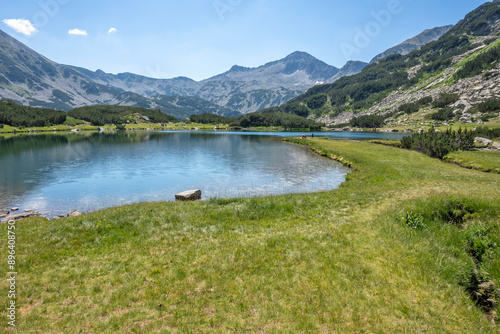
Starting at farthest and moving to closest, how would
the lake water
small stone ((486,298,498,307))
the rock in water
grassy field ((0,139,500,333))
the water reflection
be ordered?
the water reflection
the lake water
the rock in water
small stone ((486,298,498,307))
grassy field ((0,139,500,333))

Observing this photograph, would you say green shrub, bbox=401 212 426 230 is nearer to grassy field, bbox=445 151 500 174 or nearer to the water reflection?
the water reflection

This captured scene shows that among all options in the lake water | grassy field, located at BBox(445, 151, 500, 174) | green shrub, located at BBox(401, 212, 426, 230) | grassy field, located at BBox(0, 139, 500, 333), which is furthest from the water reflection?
grassy field, located at BBox(445, 151, 500, 174)

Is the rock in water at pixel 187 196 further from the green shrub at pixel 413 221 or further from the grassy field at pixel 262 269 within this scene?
the green shrub at pixel 413 221

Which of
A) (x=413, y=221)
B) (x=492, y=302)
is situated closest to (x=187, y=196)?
(x=413, y=221)

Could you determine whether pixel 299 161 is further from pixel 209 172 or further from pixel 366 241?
pixel 366 241

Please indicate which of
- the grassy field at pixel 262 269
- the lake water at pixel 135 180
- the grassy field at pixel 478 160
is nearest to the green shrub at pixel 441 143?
the grassy field at pixel 478 160

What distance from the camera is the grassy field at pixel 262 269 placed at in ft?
32.2

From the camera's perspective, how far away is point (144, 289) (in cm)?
1168

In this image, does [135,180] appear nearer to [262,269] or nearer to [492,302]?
[262,269]

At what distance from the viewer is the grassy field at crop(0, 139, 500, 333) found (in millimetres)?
9829

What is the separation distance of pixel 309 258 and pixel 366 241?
501 cm

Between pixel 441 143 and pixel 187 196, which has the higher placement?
pixel 441 143

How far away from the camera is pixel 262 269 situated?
43.8 feet

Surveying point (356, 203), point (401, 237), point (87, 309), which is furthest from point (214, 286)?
point (356, 203)
